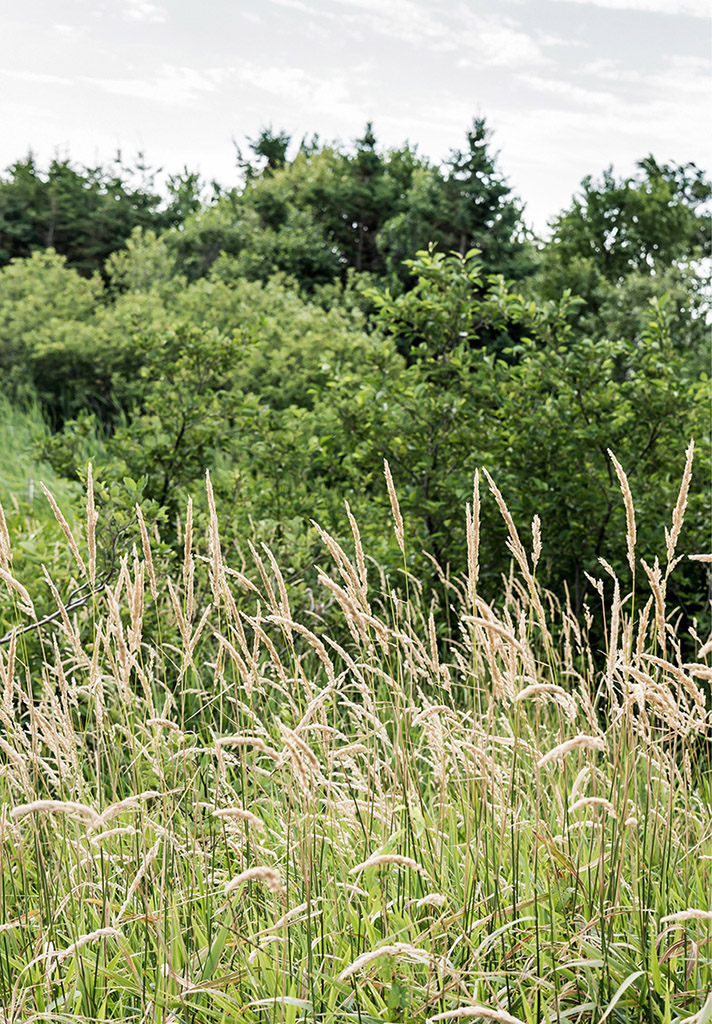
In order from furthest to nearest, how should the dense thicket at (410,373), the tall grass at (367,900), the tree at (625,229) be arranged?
the tree at (625,229), the dense thicket at (410,373), the tall grass at (367,900)

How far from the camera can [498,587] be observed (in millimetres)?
5520

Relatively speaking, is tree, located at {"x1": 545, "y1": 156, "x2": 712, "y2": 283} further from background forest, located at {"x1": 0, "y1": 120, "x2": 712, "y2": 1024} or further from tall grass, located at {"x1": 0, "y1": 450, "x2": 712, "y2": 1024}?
tall grass, located at {"x1": 0, "y1": 450, "x2": 712, "y2": 1024}

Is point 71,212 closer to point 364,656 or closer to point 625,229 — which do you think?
point 625,229

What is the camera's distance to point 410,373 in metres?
5.60

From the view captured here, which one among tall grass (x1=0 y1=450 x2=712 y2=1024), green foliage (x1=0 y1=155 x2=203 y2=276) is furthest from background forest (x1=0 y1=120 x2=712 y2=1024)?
green foliage (x1=0 y1=155 x2=203 y2=276)

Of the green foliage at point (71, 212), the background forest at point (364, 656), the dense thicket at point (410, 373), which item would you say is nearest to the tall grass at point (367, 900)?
the background forest at point (364, 656)

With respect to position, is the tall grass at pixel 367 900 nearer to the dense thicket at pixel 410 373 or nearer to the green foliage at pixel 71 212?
the dense thicket at pixel 410 373

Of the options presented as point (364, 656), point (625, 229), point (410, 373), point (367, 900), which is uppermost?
point (625, 229)

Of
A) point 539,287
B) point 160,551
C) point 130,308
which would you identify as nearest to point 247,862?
point 160,551

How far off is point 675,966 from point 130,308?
37.2 feet

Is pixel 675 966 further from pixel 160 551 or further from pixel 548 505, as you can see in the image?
pixel 548 505

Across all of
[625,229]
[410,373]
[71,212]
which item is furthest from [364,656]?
[71,212]

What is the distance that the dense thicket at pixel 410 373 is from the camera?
5391mm

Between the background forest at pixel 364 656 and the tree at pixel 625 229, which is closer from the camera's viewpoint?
the background forest at pixel 364 656
